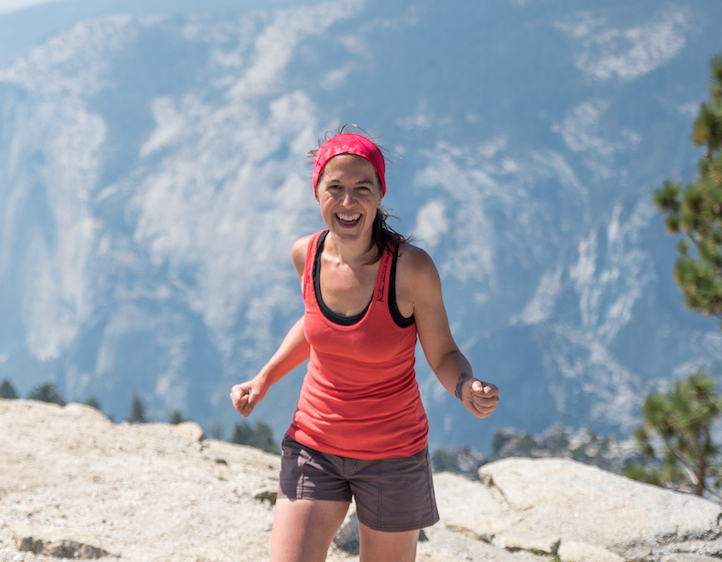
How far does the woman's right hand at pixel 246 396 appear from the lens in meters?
3.26

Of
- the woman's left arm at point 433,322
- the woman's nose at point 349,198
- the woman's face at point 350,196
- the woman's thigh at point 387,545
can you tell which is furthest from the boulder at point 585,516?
the woman's nose at point 349,198

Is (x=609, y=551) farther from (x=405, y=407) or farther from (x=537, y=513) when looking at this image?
(x=405, y=407)

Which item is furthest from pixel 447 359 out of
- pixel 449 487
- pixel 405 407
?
pixel 449 487

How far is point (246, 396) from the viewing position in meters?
3.27

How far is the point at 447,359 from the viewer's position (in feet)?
9.72

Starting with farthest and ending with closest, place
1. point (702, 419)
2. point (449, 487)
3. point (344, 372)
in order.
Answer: point (702, 419), point (449, 487), point (344, 372)

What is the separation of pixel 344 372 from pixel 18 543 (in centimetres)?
311

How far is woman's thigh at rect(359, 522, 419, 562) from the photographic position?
9.84 feet

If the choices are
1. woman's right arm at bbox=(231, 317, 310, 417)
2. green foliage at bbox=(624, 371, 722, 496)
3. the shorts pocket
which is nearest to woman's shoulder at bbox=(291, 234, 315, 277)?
woman's right arm at bbox=(231, 317, 310, 417)

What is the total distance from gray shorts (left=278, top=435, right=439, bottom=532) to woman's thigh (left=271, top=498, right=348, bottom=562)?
0.04m

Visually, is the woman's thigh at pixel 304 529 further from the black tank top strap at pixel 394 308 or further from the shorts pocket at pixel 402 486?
the black tank top strap at pixel 394 308

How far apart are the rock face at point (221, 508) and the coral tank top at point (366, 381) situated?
2.46 metres

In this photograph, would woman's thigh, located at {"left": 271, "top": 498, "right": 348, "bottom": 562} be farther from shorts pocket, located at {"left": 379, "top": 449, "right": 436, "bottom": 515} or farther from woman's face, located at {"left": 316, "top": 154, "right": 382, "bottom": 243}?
woman's face, located at {"left": 316, "top": 154, "right": 382, "bottom": 243}

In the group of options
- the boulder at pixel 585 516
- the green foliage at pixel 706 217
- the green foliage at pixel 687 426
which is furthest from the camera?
the green foliage at pixel 706 217
